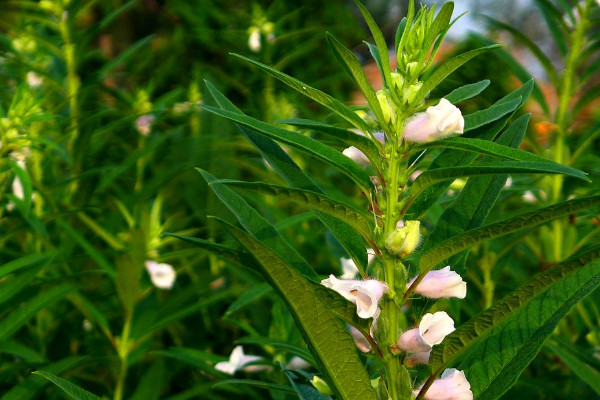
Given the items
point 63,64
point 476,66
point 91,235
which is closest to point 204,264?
point 91,235

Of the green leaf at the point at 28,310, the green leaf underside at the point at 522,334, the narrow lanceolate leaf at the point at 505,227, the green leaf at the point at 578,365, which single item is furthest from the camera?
the green leaf at the point at 28,310

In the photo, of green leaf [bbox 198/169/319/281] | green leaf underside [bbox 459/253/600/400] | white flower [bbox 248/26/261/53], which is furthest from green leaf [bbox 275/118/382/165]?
white flower [bbox 248/26/261/53]

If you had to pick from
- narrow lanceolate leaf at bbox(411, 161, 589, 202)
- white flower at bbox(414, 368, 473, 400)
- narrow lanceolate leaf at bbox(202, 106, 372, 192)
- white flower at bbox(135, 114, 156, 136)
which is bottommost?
white flower at bbox(414, 368, 473, 400)

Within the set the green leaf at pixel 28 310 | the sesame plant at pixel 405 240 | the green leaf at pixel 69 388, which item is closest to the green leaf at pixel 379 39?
the sesame plant at pixel 405 240

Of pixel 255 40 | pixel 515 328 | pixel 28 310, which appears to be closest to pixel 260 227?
pixel 515 328

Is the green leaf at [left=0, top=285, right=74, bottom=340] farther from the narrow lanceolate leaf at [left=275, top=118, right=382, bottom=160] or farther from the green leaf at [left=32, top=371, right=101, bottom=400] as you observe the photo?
the narrow lanceolate leaf at [left=275, top=118, right=382, bottom=160]

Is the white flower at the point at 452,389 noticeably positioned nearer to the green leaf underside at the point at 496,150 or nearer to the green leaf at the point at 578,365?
the green leaf underside at the point at 496,150
